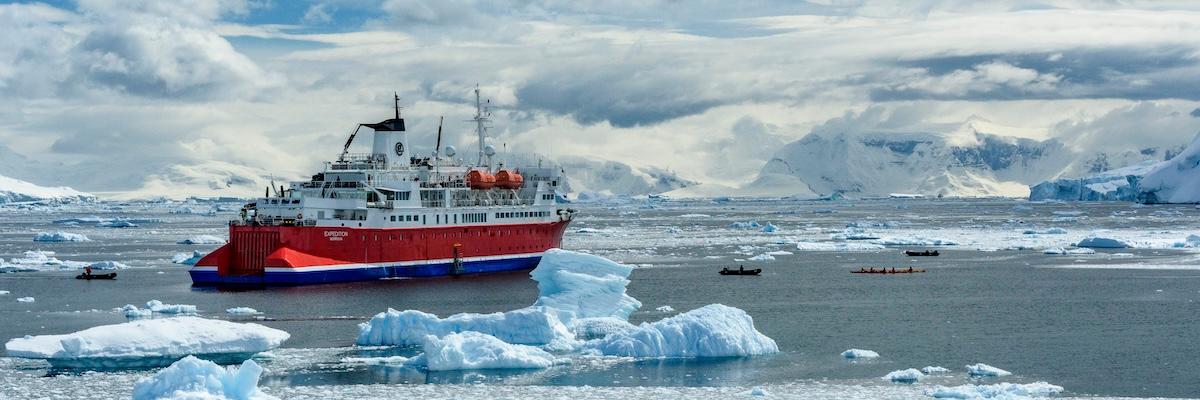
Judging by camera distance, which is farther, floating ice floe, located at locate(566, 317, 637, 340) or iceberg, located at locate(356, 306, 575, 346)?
→ floating ice floe, located at locate(566, 317, 637, 340)

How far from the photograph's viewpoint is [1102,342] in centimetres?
3450

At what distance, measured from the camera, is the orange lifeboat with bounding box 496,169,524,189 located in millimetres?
61375

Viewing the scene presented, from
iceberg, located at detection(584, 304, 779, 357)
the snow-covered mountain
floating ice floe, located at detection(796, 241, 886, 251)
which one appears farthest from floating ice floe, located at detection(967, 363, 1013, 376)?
the snow-covered mountain

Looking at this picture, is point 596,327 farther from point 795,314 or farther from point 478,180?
point 478,180

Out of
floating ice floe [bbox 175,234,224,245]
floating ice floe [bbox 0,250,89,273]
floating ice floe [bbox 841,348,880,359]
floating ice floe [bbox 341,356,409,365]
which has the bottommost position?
floating ice floe [bbox 341,356,409,365]

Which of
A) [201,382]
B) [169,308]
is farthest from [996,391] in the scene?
[169,308]

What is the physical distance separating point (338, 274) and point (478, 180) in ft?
29.7

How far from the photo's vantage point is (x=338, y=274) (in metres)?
52.9

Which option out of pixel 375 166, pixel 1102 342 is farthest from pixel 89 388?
pixel 375 166

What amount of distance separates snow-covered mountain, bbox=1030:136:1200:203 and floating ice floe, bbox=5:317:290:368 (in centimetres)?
13012

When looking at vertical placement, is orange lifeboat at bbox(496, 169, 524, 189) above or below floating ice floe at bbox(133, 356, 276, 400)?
above

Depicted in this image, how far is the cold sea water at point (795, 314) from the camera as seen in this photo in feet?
92.3

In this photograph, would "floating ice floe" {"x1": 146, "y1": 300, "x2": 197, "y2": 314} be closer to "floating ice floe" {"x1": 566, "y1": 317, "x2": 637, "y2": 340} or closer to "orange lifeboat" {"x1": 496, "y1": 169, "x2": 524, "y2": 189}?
"floating ice floe" {"x1": 566, "y1": 317, "x2": 637, "y2": 340}

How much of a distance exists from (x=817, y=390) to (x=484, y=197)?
35.0 metres
